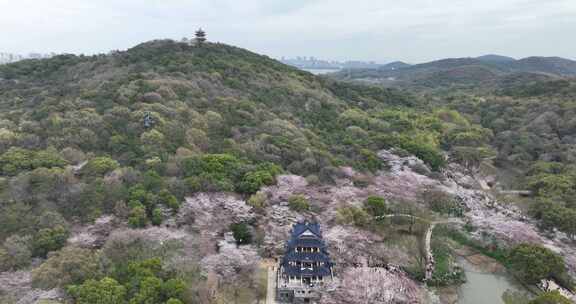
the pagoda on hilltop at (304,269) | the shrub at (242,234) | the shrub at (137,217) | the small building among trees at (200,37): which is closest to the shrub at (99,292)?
the shrub at (137,217)

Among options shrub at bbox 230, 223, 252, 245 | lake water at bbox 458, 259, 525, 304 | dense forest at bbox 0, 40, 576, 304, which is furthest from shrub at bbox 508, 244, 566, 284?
shrub at bbox 230, 223, 252, 245

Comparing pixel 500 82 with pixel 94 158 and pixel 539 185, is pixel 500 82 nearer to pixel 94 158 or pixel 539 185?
pixel 539 185

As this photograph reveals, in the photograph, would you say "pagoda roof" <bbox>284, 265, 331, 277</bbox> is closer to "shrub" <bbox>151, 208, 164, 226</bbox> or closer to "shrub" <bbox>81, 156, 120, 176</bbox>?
"shrub" <bbox>151, 208, 164, 226</bbox>

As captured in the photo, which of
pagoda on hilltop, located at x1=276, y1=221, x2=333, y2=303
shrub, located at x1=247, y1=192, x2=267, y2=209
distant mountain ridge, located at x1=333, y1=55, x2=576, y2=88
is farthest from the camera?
distant mountain ridge, located at x1=333, y1=55, x2=576, y2=88

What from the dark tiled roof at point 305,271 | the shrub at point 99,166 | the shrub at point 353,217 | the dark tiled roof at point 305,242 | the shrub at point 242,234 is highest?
the shrub at point 99,166

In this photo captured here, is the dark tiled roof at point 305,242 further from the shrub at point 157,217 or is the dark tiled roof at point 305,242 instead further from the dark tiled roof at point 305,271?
the shrub at point 157,217

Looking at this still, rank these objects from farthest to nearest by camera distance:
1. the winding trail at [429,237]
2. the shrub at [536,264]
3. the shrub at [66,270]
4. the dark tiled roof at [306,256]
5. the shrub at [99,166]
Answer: the shrub at [99,166], the winding trail at [429,237], the shrub at [536,264], the dark tiled roof at [306,256], the shrub at [66,270]

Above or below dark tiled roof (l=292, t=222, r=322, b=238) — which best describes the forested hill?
above
